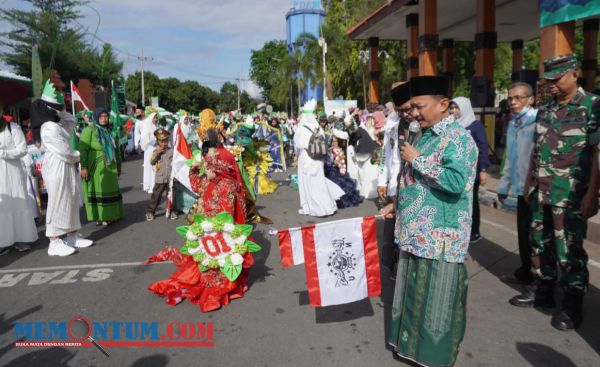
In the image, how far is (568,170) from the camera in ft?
11.1

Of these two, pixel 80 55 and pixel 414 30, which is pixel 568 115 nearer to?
pixel 414 30

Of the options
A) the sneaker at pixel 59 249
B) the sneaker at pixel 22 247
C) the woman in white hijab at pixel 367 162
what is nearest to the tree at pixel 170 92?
the woman in white hijab at pixel 367 162

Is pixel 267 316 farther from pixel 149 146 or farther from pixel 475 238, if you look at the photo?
pixel 149 146

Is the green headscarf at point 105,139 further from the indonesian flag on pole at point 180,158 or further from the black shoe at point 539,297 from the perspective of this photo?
the black shoe at point 539,297

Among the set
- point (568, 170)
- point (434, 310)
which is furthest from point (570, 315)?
point (434, 310)

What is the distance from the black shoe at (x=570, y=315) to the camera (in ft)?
11.1

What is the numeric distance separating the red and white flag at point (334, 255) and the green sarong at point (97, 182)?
192 inches

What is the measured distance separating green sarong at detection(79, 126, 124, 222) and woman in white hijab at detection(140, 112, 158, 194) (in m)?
1.64

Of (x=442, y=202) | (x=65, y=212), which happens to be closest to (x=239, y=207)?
(x=442, y=202)

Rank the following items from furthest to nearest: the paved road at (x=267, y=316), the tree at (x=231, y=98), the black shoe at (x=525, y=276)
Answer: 1. the tree at (x=231, y=98)
2. the black shoe at (x=525, y=276)
3. the paved road at (x=267, y=316)

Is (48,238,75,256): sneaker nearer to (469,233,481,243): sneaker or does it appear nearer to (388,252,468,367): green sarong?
(388,252,468,367): green sarong

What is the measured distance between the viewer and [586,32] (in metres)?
15.5

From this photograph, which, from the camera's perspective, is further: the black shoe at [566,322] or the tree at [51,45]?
the tree at [51,45]

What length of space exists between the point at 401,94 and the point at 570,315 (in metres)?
2.15
